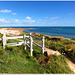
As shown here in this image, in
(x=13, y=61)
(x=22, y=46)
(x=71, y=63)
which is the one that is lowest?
(x=71, y=63)

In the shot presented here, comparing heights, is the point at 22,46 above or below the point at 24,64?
above

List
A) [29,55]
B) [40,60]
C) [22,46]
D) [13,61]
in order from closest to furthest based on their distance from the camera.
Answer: [13,61], [40,60], [29,55], [22,46]

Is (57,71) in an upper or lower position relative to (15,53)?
lower

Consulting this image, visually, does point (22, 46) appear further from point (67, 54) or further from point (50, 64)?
point (67, 54)

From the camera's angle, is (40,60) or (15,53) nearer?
(40,60)

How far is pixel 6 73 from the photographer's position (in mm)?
4008

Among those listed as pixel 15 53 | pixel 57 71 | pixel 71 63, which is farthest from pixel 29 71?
pixel 71 63

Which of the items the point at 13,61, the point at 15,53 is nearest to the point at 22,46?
the point at 15,53

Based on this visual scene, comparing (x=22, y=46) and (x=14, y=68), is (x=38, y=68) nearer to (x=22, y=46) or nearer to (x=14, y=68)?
(x=14, y=68)

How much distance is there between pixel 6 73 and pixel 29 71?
1196 millimetres

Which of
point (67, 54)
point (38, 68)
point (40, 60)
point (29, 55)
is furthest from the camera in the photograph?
point (67, 54)

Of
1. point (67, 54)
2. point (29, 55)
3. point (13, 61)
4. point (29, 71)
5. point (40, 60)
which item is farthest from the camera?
point (67, 54)

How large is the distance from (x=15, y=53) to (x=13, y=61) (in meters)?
1.16

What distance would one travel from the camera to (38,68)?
15.3 ft
